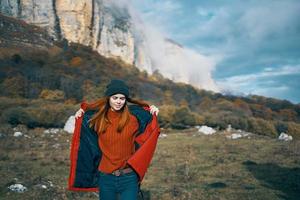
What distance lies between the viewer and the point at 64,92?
5266 cm

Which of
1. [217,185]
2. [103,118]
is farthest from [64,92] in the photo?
[103,118]

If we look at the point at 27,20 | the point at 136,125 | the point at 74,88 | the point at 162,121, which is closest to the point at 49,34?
the point at 27,20

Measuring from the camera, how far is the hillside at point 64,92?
37.2 meters

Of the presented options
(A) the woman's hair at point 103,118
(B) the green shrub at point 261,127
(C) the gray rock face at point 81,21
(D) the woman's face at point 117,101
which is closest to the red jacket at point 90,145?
(A) the woman's hair at point 103,118

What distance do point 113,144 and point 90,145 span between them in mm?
470

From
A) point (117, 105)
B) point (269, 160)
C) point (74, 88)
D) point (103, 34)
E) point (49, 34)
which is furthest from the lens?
point (103, 34)

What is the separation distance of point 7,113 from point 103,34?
243ft

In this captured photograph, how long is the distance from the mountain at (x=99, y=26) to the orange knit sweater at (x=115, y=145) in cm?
8993

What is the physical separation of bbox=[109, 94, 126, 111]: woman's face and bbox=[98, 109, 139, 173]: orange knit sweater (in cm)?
10

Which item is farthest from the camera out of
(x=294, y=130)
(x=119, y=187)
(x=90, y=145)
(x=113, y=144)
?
(x=294, y=130)

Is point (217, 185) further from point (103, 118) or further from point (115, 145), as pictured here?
point (103, 118)

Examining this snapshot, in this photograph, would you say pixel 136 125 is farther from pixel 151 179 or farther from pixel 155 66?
pixel 155 66

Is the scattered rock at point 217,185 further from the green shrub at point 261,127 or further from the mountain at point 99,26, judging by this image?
the mountain at point 99,26

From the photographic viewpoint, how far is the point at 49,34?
89.7 metres
